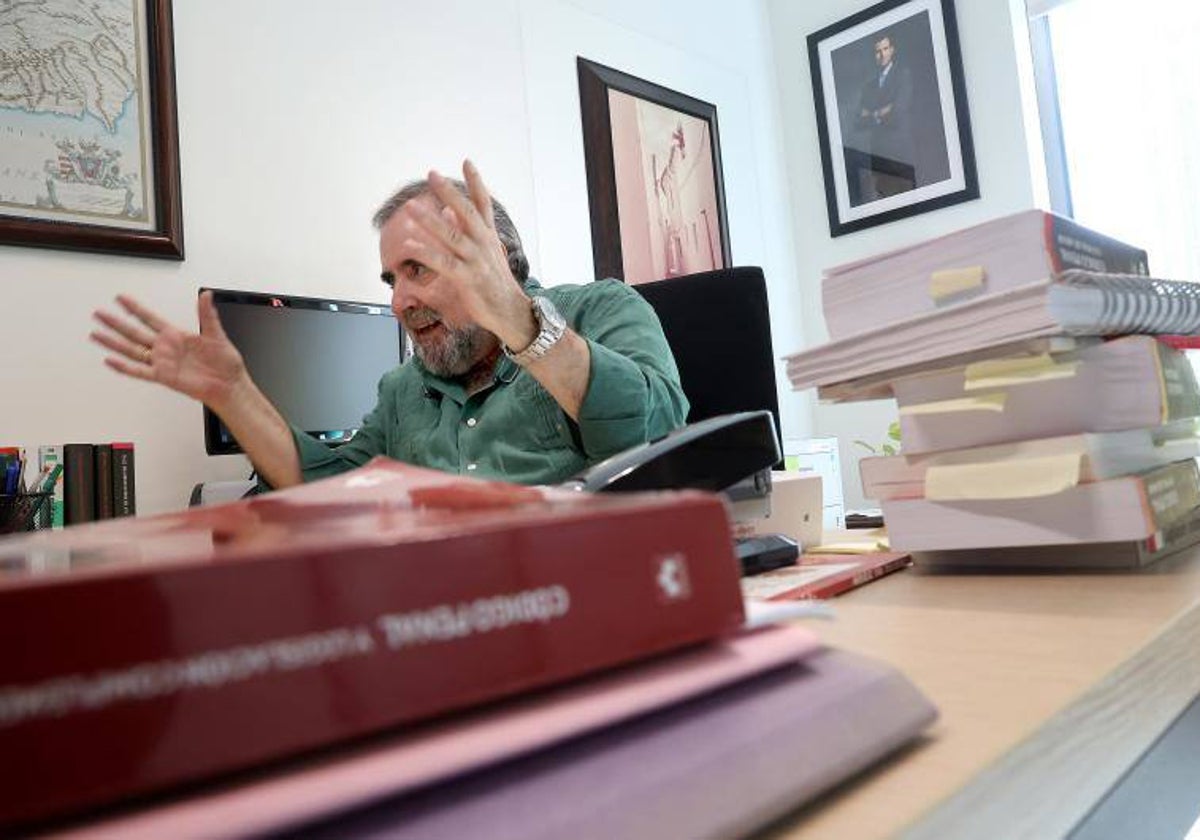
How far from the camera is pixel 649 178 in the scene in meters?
2.77

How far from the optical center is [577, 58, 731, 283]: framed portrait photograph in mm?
2590

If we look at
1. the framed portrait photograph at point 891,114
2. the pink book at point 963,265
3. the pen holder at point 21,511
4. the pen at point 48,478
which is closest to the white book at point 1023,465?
the pink book at point 963,265

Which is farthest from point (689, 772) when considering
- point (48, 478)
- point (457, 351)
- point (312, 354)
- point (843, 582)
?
point (312, 354)

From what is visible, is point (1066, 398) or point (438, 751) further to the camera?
point (1066, 398)

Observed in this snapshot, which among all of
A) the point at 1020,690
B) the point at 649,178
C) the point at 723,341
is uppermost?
the point at 649,178

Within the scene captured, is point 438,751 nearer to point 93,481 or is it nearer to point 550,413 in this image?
point 550,413

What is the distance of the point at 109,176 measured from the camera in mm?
1575

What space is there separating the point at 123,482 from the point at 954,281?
1197 millimetres

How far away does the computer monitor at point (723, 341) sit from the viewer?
1.50 metres

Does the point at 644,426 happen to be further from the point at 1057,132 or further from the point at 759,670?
the point at 1057,132

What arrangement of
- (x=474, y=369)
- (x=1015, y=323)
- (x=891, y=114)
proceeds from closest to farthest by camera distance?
(x=1015, y=323) < (x=474, y=369) < (x=891, y=114)

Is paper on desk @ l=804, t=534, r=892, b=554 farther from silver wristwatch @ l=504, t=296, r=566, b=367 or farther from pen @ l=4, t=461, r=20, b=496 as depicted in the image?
pen @ l=4, t=461, r=20, b=496

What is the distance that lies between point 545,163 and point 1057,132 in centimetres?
193

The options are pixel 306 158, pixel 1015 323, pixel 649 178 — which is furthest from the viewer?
pixel 649 178
